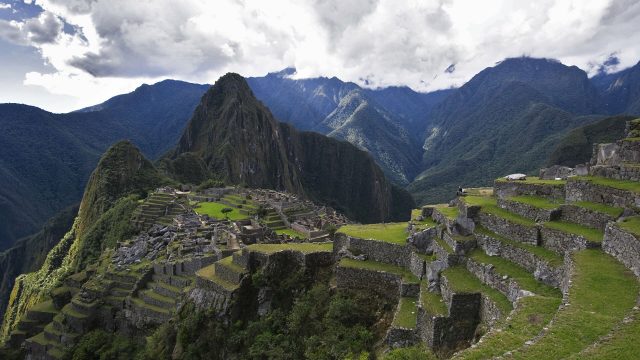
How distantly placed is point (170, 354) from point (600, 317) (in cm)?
2208

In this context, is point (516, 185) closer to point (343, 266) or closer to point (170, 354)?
point (343, 266)

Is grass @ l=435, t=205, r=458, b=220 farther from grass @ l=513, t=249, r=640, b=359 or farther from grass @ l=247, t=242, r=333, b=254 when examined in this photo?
grass @ l=513, t=249, r=640, b=359

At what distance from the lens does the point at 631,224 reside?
11438 mm

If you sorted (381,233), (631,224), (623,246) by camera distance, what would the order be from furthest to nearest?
(381,233)
(631,224)
(623,246)

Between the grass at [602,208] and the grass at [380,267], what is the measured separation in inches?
264

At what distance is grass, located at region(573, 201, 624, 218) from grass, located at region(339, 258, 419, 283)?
264 inches

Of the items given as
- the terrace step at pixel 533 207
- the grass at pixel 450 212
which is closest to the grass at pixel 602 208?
the terrace step at pixel 533 207

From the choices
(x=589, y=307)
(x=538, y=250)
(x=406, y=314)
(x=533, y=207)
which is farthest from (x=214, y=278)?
(x=589, y=307)

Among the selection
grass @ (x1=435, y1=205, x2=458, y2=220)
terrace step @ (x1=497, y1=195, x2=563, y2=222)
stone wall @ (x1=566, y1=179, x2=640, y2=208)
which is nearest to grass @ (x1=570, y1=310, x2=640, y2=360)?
stone wall @ (x1=566, y1=179, x2=640, y2=208)

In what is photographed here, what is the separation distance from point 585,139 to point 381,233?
152890 millimetres

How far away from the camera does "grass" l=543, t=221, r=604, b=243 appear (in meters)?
12.3

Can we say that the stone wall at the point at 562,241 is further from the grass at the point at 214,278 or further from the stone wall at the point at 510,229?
the grass at the point at 214,278

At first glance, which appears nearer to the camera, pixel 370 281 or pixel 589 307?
pixel 589 307

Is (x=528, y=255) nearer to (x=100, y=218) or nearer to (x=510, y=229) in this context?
(x=510, y=229)
